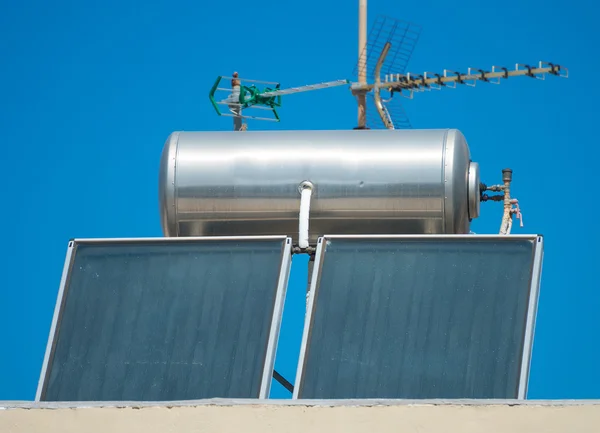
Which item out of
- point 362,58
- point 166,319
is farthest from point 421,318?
point 362,58

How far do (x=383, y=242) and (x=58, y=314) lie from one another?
2.83m

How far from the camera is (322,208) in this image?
13.9 meters

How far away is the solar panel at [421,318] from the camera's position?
11.0m

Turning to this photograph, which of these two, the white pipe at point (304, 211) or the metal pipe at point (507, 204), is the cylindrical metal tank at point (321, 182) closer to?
the white pipe at point (304, 211)

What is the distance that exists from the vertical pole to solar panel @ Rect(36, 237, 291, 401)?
31.6 feet

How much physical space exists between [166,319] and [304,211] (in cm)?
233

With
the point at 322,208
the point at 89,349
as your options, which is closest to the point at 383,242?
the point at 322,208

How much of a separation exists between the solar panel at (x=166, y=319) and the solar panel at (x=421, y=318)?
426 millimetres

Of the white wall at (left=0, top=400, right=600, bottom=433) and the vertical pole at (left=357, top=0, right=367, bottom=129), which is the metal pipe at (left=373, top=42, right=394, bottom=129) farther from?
the white wall at (left=0, top=400, right=600, bottom=433)

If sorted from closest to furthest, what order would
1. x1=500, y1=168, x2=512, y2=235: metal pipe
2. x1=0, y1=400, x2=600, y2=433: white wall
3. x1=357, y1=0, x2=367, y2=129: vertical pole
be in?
x1=0, y1=400, x2=600, y2=433: white wall
x1=500, y1=168, x2=512, y2=235: metal pipe
x1=357, y1=0, x2=367, y2=129: vertical pole

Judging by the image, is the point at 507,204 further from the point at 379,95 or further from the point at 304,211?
the point at 379,95

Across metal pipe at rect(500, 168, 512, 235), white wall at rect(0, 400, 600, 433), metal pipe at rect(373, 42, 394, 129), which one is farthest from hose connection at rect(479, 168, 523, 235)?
metal pipe at rect(373, 42, 394, 129)

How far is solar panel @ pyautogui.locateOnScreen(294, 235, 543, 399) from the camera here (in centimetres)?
1102

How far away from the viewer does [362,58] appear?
85.1 ft
